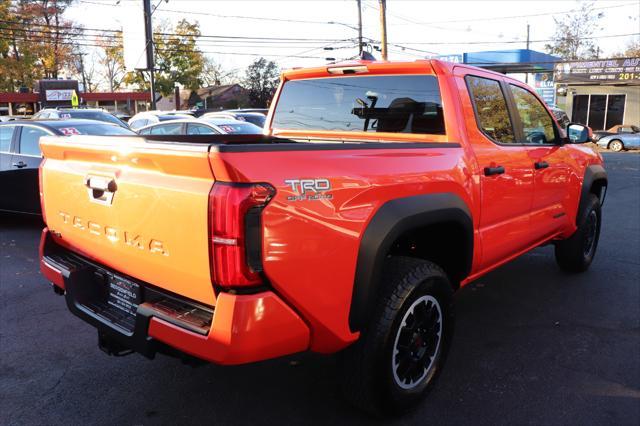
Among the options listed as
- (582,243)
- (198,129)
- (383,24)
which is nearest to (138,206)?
(582,243)

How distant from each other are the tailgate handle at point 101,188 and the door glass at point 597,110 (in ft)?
125

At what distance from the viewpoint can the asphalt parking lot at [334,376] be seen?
302 centimetres

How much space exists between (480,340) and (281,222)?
244 centimetres

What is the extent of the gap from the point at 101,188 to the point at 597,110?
38670 mm

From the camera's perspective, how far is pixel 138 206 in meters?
2.45

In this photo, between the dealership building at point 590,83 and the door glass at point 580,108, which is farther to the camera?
the door glass at point 580,108

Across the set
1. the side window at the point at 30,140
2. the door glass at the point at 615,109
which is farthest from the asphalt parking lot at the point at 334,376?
the door glass at the point at 615,109

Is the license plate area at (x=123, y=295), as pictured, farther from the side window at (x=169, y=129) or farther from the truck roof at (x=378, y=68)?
the side window at (x=169, y=129)

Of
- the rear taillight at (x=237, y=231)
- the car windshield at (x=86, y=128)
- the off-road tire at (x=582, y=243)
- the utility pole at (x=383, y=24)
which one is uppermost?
the utility pole at (x=383, y=24)

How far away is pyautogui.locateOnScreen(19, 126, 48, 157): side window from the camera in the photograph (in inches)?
288

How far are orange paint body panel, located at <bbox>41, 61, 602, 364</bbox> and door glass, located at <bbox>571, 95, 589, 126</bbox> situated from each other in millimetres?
36751

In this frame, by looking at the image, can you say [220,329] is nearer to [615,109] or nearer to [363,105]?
[363,105]

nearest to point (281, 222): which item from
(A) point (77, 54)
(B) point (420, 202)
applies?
(B) point (420, 202)

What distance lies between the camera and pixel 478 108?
3666mm
